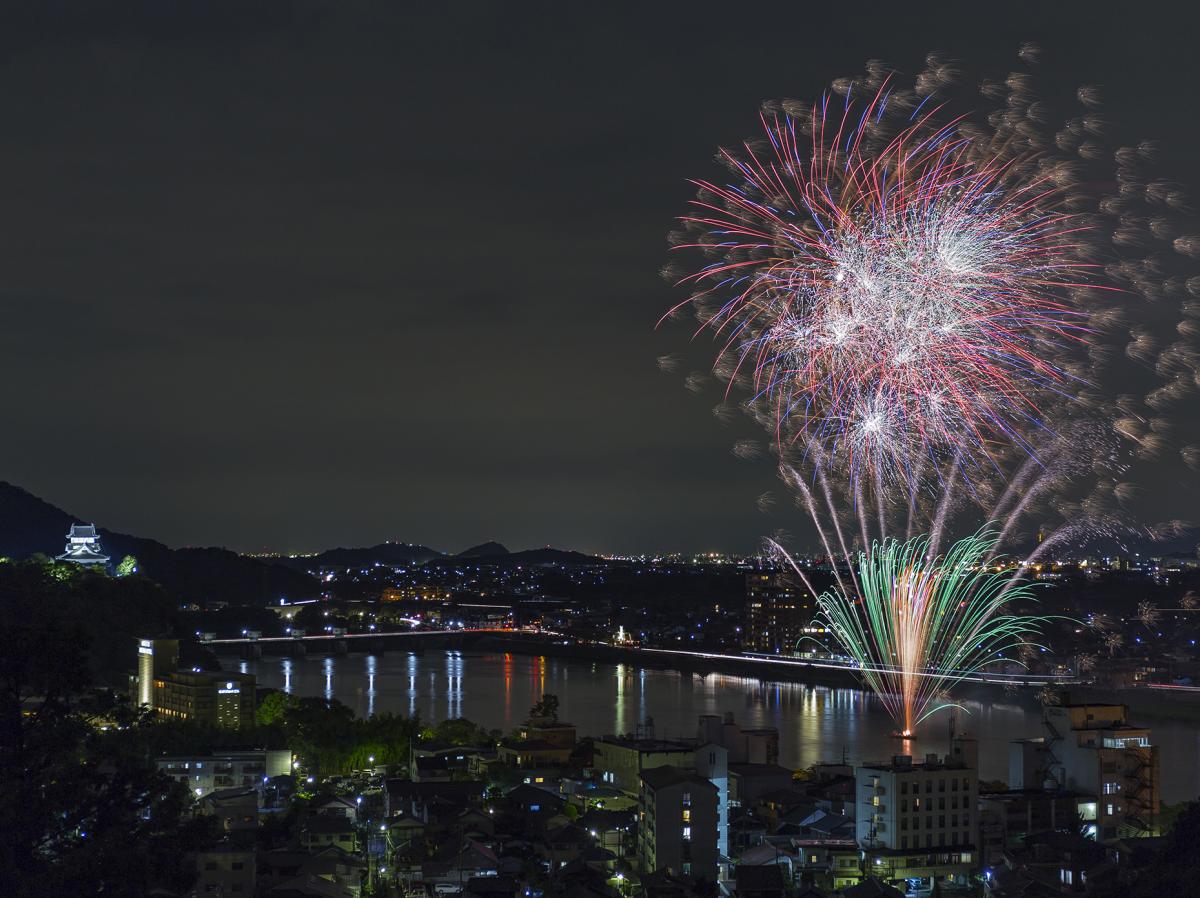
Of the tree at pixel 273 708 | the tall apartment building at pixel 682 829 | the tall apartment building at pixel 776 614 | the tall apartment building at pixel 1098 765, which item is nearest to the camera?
the tall apartment building at pixel 682 829

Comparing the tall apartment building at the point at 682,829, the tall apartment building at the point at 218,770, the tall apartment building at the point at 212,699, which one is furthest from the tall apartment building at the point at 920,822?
the tall apartment building at the point at 212,699

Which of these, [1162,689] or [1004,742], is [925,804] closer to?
[1004,742]

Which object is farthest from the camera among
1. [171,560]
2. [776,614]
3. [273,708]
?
[171,560]

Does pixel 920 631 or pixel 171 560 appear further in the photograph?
pixel 171 560

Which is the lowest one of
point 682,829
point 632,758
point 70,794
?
point 682,829

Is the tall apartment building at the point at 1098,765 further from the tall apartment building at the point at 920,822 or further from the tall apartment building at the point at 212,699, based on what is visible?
the tall apartment building at the point at 212,699

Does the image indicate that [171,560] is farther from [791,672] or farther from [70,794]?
[70,794]

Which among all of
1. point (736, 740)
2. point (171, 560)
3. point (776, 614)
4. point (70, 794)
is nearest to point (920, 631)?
point (736, 740)
